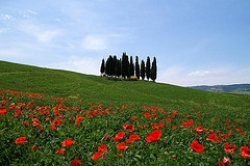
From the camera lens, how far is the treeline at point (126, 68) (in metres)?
82.0

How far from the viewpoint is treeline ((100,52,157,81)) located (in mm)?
82000

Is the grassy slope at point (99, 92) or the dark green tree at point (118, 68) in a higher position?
the dark green tree at point (118, 68)

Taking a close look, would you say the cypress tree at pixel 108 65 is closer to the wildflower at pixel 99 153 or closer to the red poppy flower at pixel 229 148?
the wildflower at pixel 99 153

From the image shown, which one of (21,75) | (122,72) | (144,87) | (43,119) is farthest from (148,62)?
(43,119)

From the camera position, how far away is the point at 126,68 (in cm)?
8225

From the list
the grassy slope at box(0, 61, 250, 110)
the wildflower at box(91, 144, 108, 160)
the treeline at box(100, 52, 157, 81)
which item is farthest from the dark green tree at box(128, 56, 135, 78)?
the wildflower at box(91, 144, 108, 160)

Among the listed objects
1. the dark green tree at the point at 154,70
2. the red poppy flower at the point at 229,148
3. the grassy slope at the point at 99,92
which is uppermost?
the dark green tree at the point at 154,70

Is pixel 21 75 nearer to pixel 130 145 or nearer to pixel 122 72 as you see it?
pixel 122 72

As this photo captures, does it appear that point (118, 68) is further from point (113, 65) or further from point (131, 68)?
point (131, 68)

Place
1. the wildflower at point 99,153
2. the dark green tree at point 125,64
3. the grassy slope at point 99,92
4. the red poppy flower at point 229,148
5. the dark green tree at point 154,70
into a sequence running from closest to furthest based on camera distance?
the wildflower at point 99,153, the red poppy flower at point 229,148, the grassy slope at point 99,92, the dark green tree at point 125,64, the dark green tree at point 154,70

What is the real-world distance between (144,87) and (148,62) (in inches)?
982

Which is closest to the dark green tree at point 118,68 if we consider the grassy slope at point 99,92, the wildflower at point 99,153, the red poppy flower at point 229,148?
the grassy slope at point 99,92

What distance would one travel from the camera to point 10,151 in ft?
11.9

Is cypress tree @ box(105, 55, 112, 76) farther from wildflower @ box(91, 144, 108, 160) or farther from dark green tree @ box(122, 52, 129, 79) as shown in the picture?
wildflower @ box(91, 144, 108, 160)
